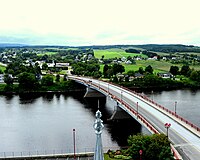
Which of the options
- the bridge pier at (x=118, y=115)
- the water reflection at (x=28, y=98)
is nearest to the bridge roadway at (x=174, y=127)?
the bridge pier at (x=118, y=115)

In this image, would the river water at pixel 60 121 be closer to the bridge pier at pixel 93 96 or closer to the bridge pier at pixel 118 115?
the bridge pier at pixel 118 115

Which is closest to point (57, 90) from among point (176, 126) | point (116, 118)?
point (116, 118)

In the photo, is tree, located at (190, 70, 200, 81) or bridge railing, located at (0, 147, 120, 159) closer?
bridge railing, located at (0, 147, 120, 159)

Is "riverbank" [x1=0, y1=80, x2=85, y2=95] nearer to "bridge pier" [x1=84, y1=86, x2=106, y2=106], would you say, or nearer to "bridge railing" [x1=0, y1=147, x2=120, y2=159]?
"bridge pier" [x1=84, y1=86, x2=106, y2=106]

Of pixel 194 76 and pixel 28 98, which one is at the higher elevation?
A: pixel 194 76

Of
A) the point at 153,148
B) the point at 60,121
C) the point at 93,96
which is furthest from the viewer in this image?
the point at 93,96

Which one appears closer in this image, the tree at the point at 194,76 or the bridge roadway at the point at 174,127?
the bridge roadway at the point at 174,127

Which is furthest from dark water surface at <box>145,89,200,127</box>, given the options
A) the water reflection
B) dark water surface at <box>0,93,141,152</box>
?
the water reflection

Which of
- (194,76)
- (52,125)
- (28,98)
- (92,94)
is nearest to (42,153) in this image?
(52,125)

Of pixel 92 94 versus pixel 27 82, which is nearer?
pixel 92 94

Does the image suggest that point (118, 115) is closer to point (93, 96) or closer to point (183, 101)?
point (183, 101)
